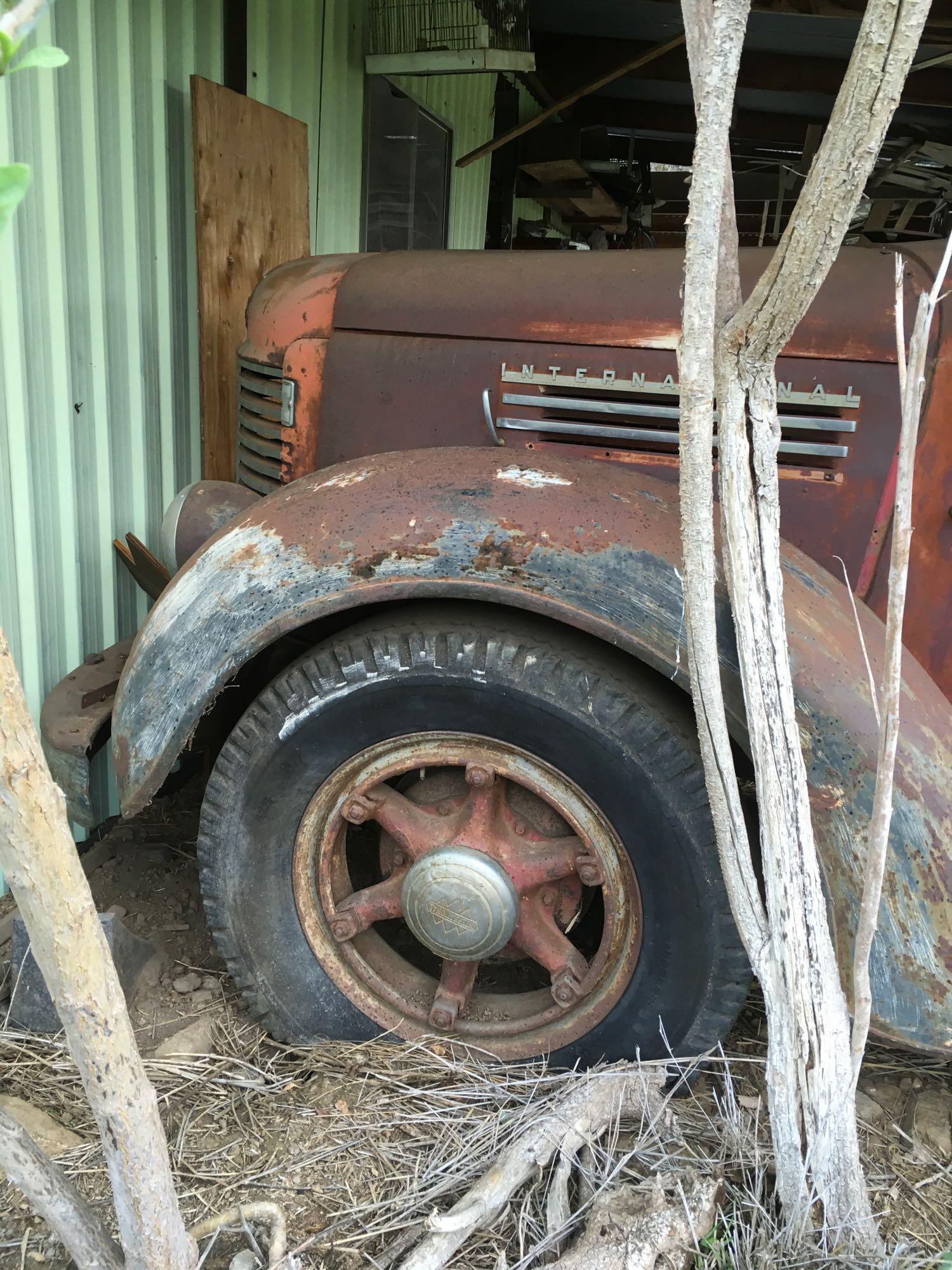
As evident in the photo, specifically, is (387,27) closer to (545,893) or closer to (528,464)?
(528,464)

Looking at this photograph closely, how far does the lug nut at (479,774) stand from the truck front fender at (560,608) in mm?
342

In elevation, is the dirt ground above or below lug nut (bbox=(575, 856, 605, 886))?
below

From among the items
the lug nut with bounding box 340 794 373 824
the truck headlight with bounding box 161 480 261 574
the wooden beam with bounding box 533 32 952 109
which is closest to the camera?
the lug nut with bounding box 340 794 373 824

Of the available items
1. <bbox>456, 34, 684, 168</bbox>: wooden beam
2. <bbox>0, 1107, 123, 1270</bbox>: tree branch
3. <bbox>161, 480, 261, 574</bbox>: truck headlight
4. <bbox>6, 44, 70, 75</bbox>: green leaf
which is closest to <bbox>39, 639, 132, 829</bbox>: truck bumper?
<bbox>161, 480, 261, 574</bbox>: truck headlight

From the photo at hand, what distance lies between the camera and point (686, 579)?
1.38m

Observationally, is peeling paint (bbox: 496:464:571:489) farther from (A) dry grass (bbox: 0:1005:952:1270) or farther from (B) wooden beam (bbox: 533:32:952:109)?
(B) wooden beam (bbox: 533:32:952:109)

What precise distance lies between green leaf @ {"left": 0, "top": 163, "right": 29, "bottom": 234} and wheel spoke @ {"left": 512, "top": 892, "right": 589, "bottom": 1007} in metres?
1.48

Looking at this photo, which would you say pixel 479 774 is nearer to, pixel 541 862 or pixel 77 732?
pixel 541 862

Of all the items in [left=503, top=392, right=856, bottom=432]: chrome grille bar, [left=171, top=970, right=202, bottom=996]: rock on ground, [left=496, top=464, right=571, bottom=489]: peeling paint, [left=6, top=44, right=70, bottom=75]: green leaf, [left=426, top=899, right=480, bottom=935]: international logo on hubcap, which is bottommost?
[left=171, top=970, right=202, bottom=996]: rock on ground

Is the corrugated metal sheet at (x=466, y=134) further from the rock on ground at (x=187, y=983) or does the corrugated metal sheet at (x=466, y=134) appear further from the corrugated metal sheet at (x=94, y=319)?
the rock on ground at (x=187, y=983)

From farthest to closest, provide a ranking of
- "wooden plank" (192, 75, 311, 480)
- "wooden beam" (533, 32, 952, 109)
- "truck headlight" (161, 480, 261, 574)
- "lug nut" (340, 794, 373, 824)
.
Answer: "wooden beam" (533, 32, 952, 109)
"wooden plank" (192, 75, 311, 480)
"truck headlight" (161, 480, 261, 574)
"lug nut" (340, 794, 373, 824)

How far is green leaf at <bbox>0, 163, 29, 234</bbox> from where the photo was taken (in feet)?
2.52

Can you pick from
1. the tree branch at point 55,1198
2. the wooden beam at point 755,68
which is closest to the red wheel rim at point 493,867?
the tree branch at point 55,1198

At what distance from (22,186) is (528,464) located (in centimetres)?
112
